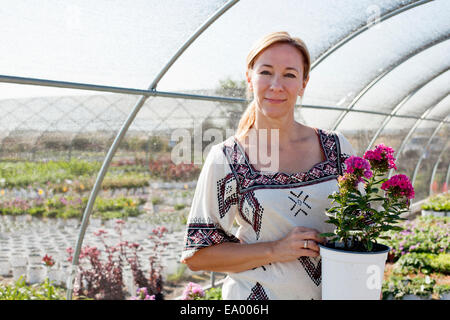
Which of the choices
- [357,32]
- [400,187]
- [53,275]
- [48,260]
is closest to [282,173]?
[400,187]

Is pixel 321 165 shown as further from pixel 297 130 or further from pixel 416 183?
pixel 416 183

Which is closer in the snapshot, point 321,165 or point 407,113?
point 321,165

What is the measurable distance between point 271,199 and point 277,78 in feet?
1.39

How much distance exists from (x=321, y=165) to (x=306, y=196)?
0.14 metres

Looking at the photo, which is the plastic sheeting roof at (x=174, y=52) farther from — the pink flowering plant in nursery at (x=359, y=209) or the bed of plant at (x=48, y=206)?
the pink flowering plant in nursery at (x=359, y=209)

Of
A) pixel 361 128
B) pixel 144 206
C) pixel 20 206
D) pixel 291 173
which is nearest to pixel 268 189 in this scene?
pixel 291 173

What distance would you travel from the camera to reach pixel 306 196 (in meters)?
1.37

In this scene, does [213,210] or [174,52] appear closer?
[213,210]

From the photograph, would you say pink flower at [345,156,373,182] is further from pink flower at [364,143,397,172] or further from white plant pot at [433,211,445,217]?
white plant pot at [433,211,445,217]

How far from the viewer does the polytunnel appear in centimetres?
260

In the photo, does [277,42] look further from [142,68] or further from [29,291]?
[29,291]

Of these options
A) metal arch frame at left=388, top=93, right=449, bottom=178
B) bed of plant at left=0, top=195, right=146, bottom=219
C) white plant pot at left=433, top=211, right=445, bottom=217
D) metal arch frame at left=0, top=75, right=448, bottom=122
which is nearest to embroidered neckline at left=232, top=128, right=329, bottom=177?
metal arch frame at left=0, top=75, right=448, bottom=122

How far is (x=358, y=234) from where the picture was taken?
1278 millimetres
